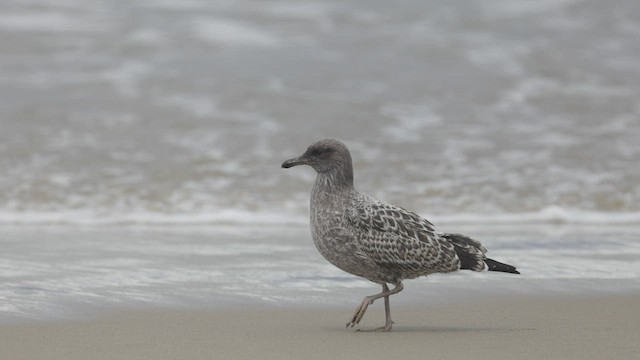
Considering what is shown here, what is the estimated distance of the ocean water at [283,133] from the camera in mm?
7461

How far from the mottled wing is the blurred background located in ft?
11.1

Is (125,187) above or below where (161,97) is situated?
below

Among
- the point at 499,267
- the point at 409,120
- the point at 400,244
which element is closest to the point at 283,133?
the point at 409,120

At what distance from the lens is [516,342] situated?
5.14 meters

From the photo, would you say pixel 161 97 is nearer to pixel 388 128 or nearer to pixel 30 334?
pixel 388 128

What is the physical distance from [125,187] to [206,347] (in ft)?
16.3

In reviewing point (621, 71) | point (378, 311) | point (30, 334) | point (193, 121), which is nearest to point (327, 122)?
point (193, 121)

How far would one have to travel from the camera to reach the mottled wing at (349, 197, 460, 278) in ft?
18.4

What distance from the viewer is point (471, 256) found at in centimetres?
568

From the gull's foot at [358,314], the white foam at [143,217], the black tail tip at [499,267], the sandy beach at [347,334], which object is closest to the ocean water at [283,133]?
the white foam at [143,217]

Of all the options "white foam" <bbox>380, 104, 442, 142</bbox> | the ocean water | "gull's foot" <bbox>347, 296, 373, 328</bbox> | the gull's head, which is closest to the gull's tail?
"gull's foot" <bbox>347, 296, 373, 328</bbox>

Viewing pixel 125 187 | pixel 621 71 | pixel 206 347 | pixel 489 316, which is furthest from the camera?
pixel 621 71

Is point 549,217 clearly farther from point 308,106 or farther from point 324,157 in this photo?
point 308,106

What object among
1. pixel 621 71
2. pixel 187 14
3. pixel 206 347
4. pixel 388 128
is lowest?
pixel 206 347
